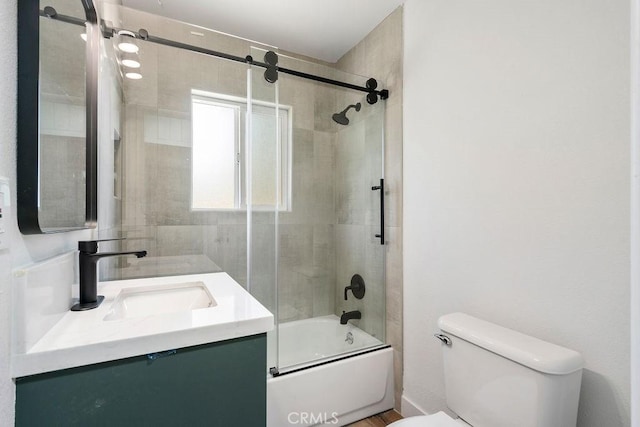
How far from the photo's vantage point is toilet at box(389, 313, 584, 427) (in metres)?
0.97

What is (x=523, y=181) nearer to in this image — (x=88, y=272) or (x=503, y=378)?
(x=503, y=378)

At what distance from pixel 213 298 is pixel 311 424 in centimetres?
103

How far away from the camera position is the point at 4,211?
62cm

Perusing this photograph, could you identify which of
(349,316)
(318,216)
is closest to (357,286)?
(349,316)

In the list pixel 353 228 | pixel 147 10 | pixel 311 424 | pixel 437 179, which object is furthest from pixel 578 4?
pixel 147 10

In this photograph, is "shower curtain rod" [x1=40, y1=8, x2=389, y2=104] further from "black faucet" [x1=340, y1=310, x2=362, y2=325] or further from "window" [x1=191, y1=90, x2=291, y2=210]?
"black faucet" [x1=340, y1=310, x2=362, y2=325]

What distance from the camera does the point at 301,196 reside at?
6.95 ft

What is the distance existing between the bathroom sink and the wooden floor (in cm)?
122

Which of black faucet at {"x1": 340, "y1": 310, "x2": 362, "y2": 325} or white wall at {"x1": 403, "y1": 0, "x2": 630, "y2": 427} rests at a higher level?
white wall at {"x1": 403, "y1": 0, "x2": 630, "y2": 427}

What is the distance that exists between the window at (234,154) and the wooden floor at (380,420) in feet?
4.66

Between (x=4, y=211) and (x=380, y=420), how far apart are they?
2.05m

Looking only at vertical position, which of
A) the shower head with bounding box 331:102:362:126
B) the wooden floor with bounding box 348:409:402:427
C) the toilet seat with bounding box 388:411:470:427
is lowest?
the wooden floor with bounding box 348:409:402:427

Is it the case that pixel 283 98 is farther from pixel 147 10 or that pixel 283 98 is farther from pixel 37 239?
pixel 37 239

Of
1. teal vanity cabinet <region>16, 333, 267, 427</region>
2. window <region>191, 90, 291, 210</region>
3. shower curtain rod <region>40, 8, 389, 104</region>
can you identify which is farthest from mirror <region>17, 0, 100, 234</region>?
window <region>191, 90, 291, 210</region>
